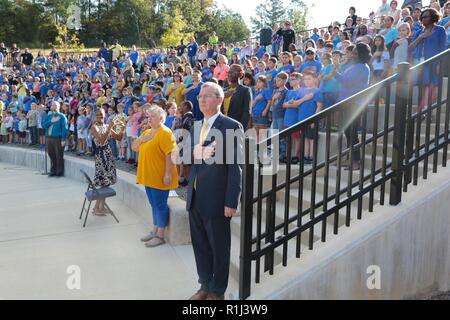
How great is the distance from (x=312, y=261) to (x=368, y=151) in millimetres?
2652

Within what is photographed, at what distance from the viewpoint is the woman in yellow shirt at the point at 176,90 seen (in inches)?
435

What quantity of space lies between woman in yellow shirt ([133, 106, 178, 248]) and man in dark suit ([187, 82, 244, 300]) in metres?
1.84

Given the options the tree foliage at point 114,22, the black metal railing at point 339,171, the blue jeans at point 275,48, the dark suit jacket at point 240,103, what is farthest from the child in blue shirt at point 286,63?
the tree foliage at point 114,22

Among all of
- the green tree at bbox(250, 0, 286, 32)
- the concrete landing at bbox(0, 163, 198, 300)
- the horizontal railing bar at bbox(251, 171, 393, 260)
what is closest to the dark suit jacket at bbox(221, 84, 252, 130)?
the concrete landing at bbox(0, 163, 198, 300)

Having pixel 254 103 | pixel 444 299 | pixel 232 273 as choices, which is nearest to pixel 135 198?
pixel 254 103

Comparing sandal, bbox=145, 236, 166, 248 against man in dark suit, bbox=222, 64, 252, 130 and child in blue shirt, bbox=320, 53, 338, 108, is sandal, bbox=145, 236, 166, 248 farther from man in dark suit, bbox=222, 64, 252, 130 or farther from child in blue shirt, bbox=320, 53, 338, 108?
child in blue shirt, bbox=320, 53, 338, 108

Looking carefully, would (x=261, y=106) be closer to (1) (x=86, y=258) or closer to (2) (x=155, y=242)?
(2) (x=155, y=242)

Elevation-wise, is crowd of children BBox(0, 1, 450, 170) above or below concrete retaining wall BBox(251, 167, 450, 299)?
above

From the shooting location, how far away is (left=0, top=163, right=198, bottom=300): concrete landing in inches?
180

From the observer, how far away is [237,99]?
6.00 metres

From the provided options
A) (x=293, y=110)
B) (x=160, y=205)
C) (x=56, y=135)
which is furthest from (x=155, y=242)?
(x=56, y=135)

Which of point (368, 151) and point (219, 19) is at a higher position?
point (219, 19)
